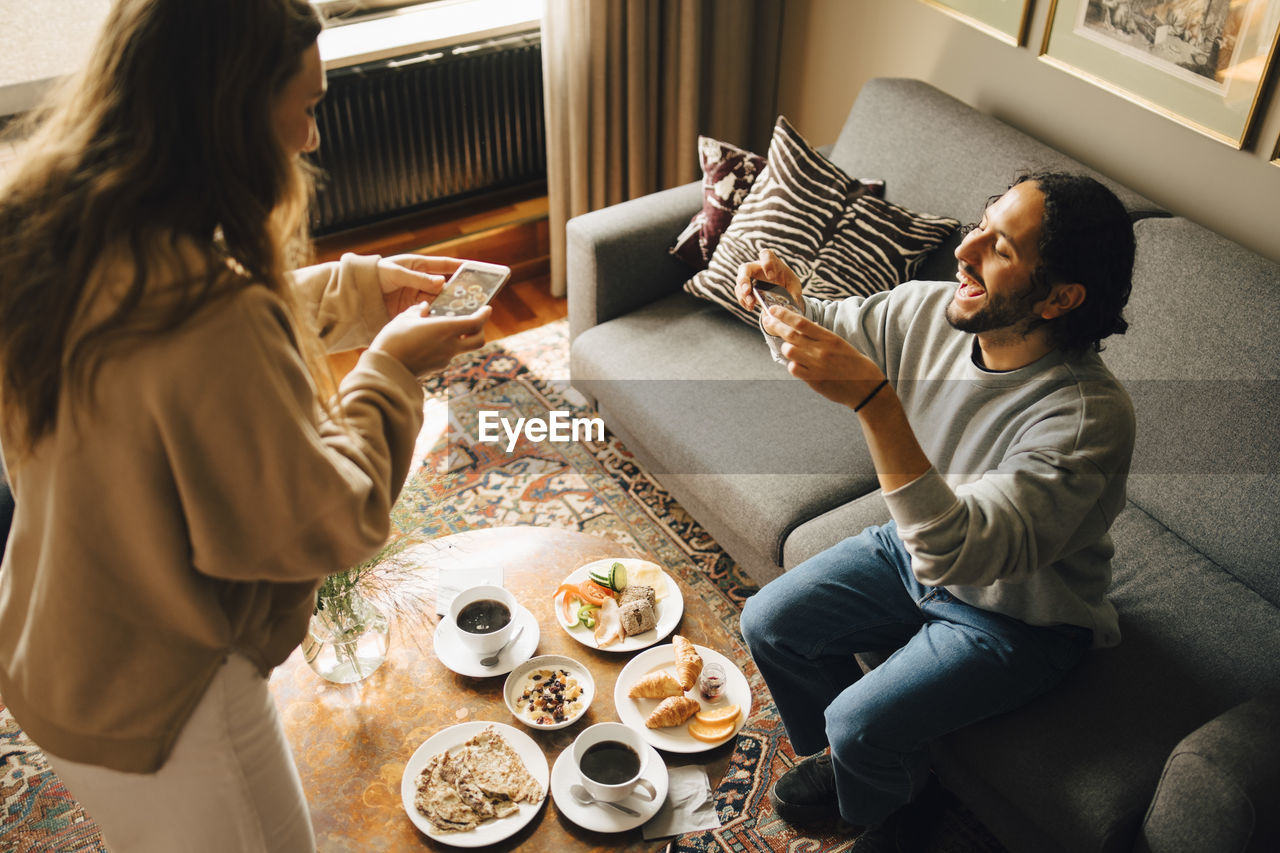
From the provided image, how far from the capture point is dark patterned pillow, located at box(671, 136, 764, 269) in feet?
8.28

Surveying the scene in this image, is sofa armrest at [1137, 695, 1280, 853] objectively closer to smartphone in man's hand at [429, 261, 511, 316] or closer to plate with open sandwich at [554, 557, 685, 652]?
plate with open sandwich at [554, 557, 685, 652]

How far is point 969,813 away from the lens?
1.91m

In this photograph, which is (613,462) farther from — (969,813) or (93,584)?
(93,584)

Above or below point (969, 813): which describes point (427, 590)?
above

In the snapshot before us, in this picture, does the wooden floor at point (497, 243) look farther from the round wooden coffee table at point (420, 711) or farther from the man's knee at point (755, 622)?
the man's knee at point (755, 622)

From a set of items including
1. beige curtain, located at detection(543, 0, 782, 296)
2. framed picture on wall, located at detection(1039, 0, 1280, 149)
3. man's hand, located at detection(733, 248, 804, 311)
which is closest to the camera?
man's hand, located at detection(733, 248, 804, 311)

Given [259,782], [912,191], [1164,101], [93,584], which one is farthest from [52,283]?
[1164,101]

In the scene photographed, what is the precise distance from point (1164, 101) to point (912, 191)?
564 millimetres

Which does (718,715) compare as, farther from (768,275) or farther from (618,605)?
(768,275)

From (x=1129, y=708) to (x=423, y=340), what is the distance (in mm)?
1240

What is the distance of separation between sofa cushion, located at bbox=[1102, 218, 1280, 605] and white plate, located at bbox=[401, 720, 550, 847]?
129cm

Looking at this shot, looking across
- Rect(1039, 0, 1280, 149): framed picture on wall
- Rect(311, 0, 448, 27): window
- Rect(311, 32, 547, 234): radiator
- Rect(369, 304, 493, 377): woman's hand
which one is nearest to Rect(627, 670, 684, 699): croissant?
Rect(369, 304, 493, 377): woman's hand

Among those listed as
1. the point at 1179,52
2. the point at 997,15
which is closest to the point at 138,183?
the point at 1179,52

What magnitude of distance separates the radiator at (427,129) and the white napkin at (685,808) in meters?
2.37
